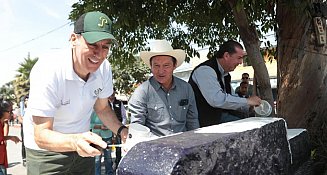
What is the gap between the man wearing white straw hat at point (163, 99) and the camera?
2676 mm

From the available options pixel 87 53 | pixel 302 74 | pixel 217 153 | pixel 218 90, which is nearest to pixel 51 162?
pixel 87 53

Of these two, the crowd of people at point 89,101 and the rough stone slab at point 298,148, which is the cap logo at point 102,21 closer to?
the crowd of people at point 89,101

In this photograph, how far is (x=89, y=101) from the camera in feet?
7.21

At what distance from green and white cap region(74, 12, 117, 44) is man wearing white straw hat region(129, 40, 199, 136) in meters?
0.84

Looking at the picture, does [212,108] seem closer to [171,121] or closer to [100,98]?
[171,121]

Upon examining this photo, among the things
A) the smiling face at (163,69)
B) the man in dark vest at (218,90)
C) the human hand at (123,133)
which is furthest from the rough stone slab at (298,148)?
the human hand at (123,133)

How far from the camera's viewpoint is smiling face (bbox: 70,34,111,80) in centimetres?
191

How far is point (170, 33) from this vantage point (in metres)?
6.90

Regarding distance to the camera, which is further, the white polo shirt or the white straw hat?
the white straw hat

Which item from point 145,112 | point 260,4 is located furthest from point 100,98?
point 260,4

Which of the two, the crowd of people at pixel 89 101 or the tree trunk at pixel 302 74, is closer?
the crowd of people at pixel 89 101

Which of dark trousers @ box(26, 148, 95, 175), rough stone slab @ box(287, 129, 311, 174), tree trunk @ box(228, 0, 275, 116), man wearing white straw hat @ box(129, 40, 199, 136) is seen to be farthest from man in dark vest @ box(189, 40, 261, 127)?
dark trousers @ box(26, 148, 95, 175)

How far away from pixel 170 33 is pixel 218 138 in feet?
17.8

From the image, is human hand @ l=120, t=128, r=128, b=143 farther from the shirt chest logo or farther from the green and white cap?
the green and white cap
